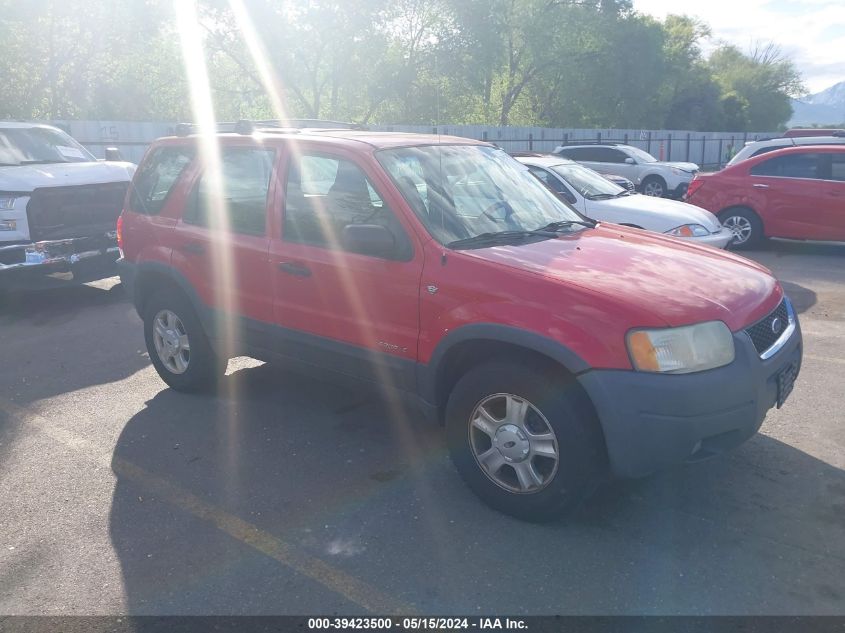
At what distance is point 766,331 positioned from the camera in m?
3.93

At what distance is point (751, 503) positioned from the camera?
399 cm

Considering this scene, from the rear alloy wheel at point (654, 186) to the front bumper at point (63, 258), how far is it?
15191mm

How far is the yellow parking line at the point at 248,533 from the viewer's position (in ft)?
10.7

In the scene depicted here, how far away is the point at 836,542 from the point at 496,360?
5.86 ft

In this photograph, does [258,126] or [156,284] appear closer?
[258,126]

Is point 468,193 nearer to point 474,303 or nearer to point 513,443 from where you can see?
point 474,303

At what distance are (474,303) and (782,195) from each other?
365 inches

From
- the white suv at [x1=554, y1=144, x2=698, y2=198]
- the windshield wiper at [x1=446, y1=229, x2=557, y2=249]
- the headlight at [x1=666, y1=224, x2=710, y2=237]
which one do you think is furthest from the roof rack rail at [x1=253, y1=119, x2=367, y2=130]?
the white suv at [x1=554, y1=144, x2=698, y2=198]

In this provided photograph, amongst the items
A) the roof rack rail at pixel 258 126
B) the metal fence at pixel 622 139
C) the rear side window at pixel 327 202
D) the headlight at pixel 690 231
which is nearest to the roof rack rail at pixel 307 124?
the roof rack rail at pixel 258 126

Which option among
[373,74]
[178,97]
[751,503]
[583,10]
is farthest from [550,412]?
[583,10]

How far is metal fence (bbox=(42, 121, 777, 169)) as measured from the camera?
17.5m

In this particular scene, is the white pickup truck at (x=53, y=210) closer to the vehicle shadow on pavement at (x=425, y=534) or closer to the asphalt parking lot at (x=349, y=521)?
the asphalt parking lot at (x=349, y=521)

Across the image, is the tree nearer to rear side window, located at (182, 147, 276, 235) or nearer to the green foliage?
the green foliage

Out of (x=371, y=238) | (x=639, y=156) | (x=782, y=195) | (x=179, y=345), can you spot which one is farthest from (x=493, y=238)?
(x=639, y=156)
